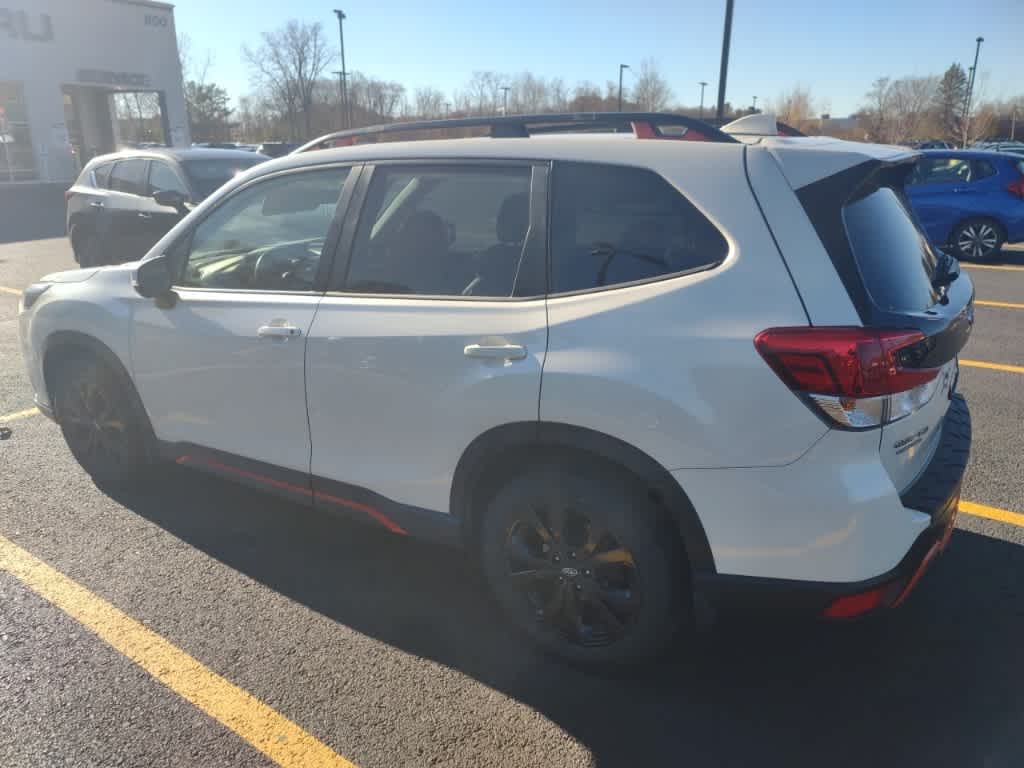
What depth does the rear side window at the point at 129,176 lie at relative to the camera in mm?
9976

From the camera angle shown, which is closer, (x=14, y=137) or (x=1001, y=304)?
(x=1001, y=304)

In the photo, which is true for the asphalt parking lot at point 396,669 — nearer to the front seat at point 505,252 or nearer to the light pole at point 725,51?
the front seat at point 505,252

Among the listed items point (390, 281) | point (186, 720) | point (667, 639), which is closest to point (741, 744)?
point (667, 639)

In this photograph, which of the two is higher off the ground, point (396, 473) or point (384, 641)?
point (396, 473)

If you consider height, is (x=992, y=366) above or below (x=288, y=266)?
below

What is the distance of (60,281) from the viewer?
4121 millimetres

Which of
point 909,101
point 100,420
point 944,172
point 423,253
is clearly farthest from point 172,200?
point 909,101

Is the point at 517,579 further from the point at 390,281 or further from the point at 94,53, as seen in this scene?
the point at 94,53

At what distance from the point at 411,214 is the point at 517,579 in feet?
4.59

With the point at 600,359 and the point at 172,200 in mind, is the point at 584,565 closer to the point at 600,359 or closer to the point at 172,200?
the point at 600,359

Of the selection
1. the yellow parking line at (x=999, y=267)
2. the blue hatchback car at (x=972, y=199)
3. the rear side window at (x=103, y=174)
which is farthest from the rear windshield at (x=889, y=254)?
the rear side window at (x=103, y=174)

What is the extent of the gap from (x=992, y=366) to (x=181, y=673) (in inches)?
246

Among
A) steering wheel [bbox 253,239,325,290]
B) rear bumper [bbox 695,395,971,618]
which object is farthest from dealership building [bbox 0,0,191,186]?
rear bumper [bbox 695,395,971,618]

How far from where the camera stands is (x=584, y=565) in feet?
8.55
